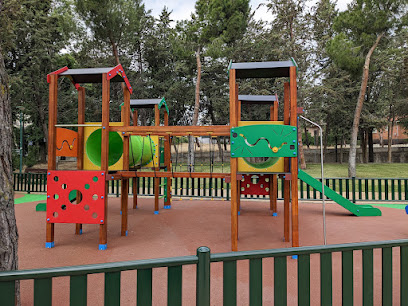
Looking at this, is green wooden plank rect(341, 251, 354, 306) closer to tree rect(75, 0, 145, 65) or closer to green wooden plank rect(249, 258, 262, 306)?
green wooden plank rect(249, 258, 262, 306)


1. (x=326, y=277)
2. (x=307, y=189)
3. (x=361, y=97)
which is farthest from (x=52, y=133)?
(x=361, y=97)

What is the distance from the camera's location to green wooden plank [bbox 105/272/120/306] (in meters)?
1.59

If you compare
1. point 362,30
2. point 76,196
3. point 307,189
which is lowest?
point 307,189

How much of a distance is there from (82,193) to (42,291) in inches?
147

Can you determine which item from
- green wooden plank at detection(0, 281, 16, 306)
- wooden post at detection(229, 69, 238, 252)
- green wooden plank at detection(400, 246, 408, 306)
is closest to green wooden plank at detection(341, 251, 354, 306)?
green wooden plank at detection(400, 246, 408, 306)

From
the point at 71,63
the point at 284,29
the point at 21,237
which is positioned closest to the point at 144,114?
the point at 71,63

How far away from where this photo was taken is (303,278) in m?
1.83

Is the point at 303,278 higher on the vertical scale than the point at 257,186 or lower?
higher

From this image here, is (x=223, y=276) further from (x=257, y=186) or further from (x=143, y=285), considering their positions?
(x=257, y=186)

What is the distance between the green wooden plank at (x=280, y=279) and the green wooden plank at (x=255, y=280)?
0.39 feet

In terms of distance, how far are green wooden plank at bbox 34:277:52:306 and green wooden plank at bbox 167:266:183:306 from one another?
0.67 m

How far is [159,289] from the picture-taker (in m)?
3.17

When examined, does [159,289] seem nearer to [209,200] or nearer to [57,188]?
[57,188]

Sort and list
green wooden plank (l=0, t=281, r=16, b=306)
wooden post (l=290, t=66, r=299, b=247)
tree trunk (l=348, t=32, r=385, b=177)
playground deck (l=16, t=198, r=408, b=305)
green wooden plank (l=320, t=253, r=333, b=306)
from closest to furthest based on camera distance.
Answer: green wooden plank (l=0, t=281, r=16, b=306), green wooden plank (l=320, t=253, r=333, b=306), playground deck (l=16, t=198, r=408, b=305), wooden post (l=290, t=66, r=299, b=247), tree trunk (l=348, t=32, r=385, b=177)
